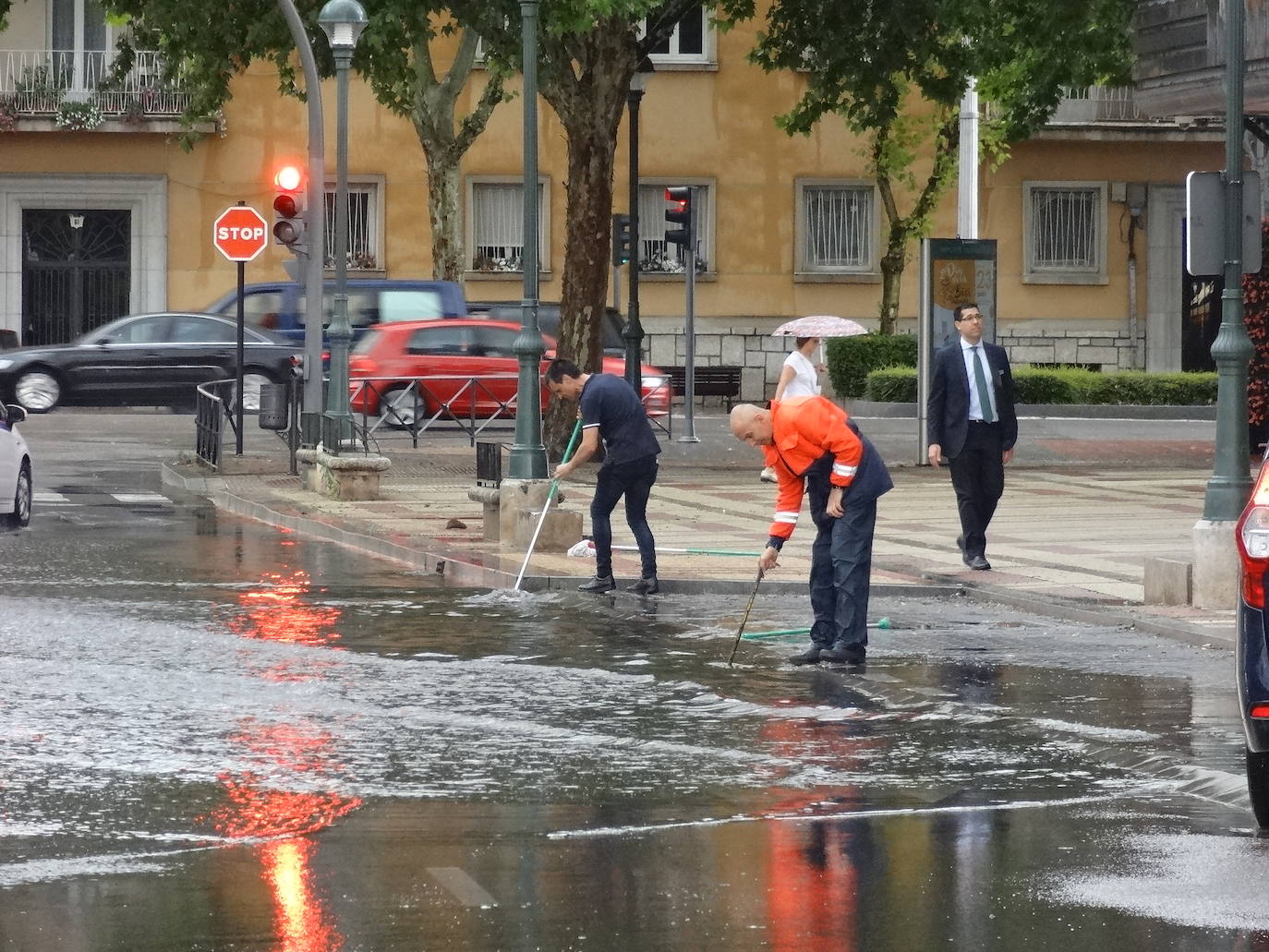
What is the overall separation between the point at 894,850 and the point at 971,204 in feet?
84.3

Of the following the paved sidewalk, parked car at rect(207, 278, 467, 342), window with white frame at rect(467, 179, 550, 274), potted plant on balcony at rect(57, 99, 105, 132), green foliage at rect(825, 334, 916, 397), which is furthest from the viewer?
window with white frame at rect(467, 179, 550, 274)

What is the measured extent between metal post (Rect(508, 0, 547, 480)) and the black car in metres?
15.6

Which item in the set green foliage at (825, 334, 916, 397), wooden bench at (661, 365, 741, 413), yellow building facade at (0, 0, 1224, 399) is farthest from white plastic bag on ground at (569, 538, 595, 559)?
yellow building facade at (0, 0, 1224, 399)

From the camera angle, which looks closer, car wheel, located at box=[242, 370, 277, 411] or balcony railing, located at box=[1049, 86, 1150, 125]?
car wheel, located at box=[242, 370, 277, 411]

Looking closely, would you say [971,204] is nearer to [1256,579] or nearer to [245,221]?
[245,221]

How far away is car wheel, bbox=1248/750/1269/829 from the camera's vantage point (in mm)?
7465

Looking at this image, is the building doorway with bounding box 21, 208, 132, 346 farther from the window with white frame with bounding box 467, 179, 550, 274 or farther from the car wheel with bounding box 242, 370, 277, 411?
the car wheel with bounding box 242, 370, 277, 411

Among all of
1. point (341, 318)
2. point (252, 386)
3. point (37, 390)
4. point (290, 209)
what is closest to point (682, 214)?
point (252, 386)

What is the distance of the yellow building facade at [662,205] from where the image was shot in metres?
40.7

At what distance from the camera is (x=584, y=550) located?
55.1 ft

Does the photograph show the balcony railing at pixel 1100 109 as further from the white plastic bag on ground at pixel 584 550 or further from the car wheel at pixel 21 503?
the white plastic bag on ground at pixel 584 550

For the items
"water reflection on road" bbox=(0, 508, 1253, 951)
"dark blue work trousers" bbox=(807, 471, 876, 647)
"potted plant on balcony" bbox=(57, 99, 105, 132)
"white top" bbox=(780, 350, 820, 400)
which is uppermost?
"potted plant on balcony" bbox=(57, 99, 105, 132)

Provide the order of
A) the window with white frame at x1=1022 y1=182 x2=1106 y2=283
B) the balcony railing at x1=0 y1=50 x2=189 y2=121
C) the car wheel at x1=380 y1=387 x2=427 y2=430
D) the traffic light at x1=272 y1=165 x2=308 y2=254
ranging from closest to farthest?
1. the traffic light at x1=272 y1=165 x2=308 y2=254
2. the car wheel at x1=380 y1=387 x2=427 y2=430
3. the balcony railing at x1=0 y1=50 x2=189 y2=121
4. the window with white frame at x1=1022 y1=182 x2=1106 y2=283

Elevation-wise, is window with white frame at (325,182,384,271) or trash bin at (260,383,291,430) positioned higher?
window with white frame at (325,182,384,271)
